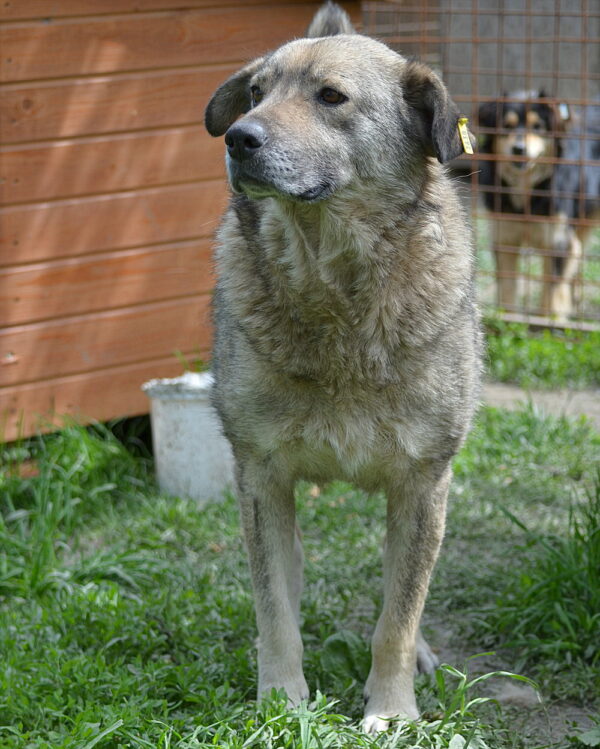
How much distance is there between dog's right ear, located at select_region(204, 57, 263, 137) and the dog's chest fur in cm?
48

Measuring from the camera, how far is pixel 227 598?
3715 millimetres

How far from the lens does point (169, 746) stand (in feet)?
8.34

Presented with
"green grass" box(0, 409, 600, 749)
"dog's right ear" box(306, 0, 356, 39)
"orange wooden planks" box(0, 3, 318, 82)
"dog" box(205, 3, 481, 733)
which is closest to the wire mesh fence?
"orange wooden planks" box(0, 3, 318, 82)

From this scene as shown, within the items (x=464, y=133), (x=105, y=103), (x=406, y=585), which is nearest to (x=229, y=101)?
(x=464, y=133)

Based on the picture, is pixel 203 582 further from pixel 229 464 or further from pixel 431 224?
pixel 431 224

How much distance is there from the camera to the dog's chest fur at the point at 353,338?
111 inches

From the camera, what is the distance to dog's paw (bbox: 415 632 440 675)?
3.29 meters

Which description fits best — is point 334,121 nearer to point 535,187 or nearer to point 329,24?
point 329,24

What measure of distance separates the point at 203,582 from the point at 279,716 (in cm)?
126

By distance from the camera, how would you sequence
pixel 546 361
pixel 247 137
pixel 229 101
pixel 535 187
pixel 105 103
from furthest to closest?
1. pixel 535 187
2. pixel 546 361
3. pixel 105 103
4. pixel 229 101
5. pixel 247 137

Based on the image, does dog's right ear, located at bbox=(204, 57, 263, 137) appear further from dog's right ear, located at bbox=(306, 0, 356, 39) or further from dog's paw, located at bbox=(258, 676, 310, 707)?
dog's paw, located at bbox=(258, 676, 310, 707)

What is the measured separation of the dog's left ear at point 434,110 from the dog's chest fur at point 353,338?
181 mm

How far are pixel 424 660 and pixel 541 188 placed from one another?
5.15 metres

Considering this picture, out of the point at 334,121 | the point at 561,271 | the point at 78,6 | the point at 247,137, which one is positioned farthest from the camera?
the point at 561,271
